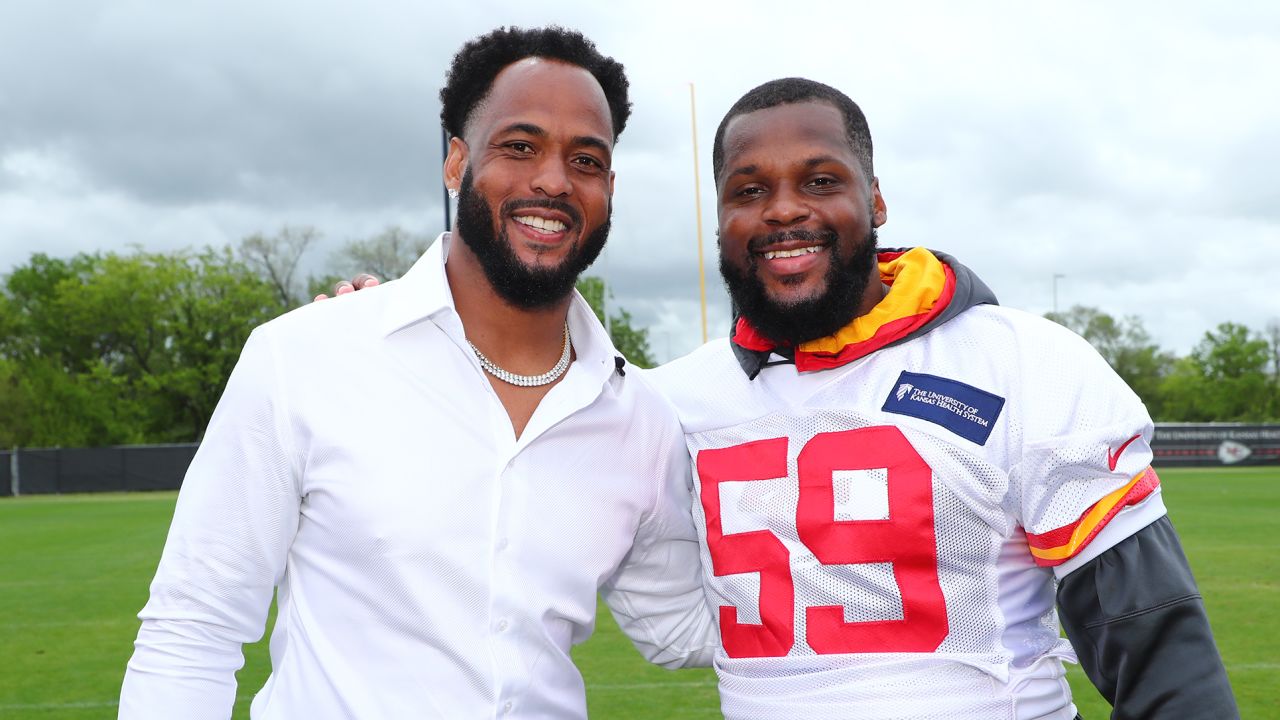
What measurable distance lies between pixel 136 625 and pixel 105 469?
74.0 ft

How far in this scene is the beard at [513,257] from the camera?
2240 millimetres

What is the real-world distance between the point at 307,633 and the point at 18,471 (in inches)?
1155

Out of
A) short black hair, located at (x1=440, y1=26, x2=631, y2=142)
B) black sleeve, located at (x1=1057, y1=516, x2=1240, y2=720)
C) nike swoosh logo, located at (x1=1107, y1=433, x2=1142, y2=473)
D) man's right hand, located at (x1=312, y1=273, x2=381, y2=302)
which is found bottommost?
black sleeve, located at (x1=1057, y1=516, x2=1240, y2=720)

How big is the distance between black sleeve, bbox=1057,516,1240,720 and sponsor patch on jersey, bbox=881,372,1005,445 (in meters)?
0.31

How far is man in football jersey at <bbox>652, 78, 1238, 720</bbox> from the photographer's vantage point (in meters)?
1.89

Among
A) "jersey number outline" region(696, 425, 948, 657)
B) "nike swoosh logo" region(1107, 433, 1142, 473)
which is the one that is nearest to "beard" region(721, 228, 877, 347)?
"jersey number outline" region(696, 425, 948, 657)

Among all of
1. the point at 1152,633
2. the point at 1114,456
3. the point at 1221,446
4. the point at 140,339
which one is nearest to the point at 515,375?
the point at 1114,456

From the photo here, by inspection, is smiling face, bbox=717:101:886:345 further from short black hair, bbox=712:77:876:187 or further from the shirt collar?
the shirt collar

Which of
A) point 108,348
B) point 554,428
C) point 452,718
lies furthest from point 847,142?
point 108,348

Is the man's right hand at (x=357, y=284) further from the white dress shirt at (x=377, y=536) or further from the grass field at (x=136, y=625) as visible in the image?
the grass field at (x=136, y=625)

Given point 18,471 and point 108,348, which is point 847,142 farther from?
point 108,348

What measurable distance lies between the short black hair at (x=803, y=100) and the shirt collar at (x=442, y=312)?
1.42ft

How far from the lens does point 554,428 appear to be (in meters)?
2.19

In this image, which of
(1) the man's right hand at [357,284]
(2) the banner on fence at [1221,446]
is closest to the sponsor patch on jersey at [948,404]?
(1) the man's right hand at [357,284]
